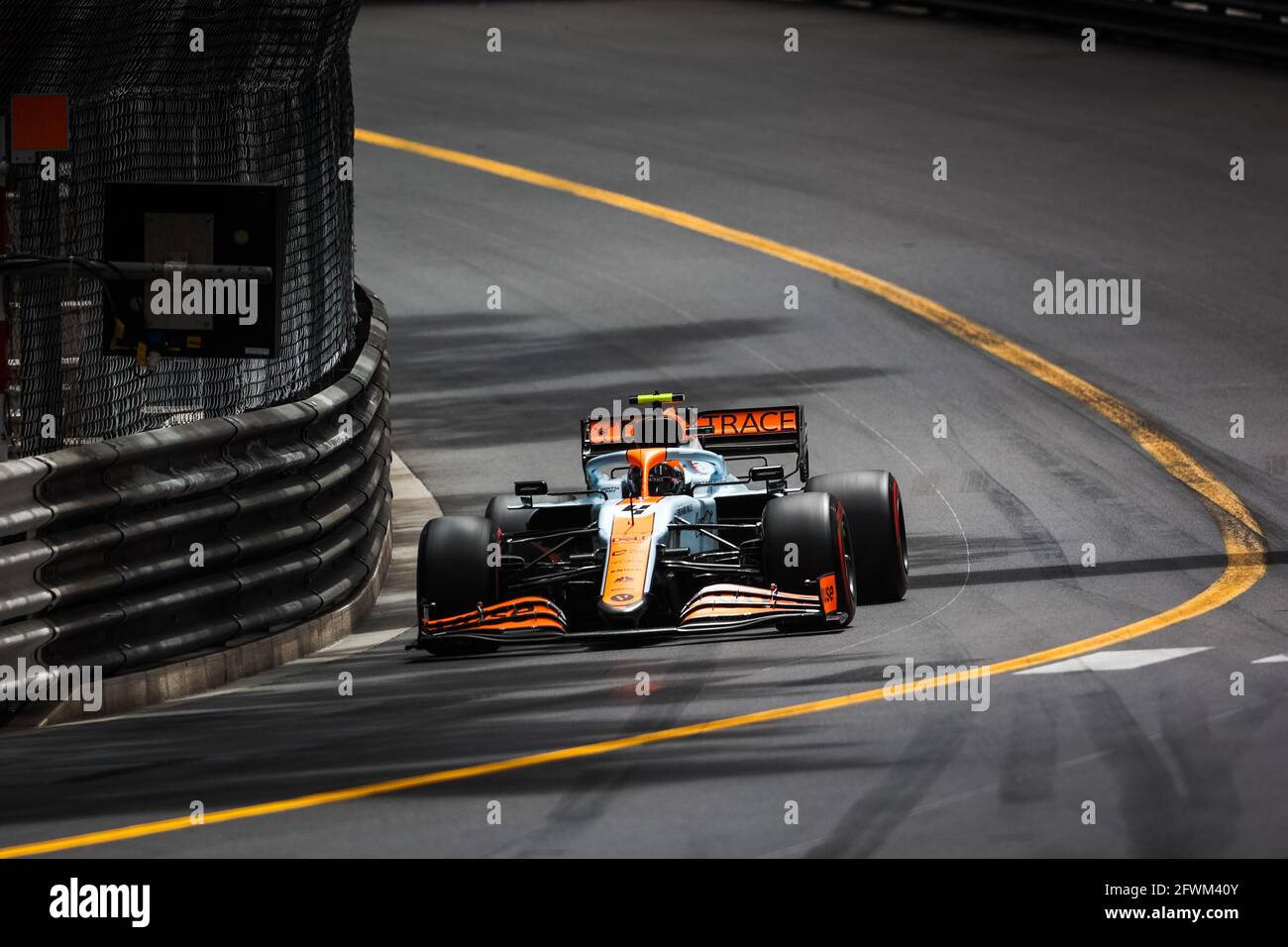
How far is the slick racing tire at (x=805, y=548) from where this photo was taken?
39.2ft

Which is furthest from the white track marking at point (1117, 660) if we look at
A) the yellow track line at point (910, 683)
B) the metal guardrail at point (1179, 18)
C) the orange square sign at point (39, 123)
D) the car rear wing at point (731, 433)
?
the metal guardrail at point (1179, 18)

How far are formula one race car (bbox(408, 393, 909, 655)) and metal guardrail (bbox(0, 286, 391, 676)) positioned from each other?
29.5 inches

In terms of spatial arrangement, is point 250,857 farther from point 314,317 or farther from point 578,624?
point 314,317

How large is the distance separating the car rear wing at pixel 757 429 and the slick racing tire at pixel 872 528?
2.83 ft

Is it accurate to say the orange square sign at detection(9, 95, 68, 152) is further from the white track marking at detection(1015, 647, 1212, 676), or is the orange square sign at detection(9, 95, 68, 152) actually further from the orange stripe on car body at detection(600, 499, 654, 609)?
the white track marking at detection(1015, 647, 1212, 676)

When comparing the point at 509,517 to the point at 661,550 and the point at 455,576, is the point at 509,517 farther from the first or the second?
the point at 661,550

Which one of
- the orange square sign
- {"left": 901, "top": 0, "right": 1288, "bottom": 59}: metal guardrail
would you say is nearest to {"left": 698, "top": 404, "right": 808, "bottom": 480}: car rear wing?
the orange square sign

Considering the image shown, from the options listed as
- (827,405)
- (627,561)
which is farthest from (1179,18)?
(627,561)

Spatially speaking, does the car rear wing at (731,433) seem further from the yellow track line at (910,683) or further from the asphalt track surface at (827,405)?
the yellow track line at (910,683)

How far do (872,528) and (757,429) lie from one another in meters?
1.38

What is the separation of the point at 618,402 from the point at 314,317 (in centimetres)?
655

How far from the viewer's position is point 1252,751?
8438 mm

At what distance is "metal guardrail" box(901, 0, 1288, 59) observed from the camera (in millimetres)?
31312

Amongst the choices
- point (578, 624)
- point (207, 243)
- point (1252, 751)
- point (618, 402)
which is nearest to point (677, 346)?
point (618, 402)
